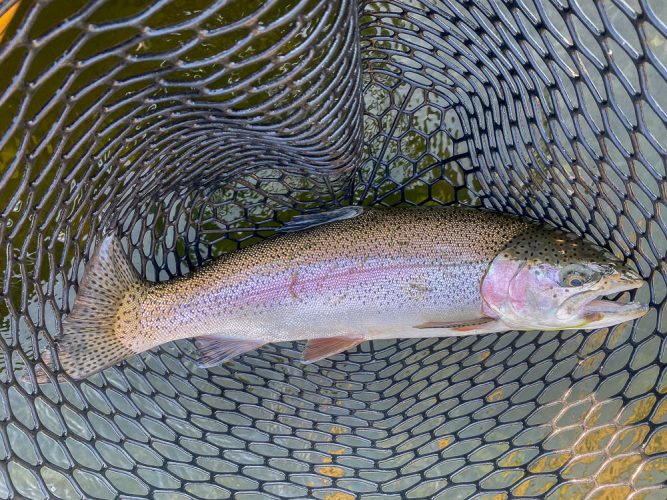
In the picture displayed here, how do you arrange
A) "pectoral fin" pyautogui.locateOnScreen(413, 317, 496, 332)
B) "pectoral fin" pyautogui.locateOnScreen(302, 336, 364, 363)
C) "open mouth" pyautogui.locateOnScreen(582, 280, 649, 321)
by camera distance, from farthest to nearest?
"pectoral fin" pyautogui.locateOnScreen(302, 336, 364, 363), "pectoral fin" pyautogui.locateOnScreen(413, 317, 496, 332), "open mouth" pyautogui.locateOnScreen(582, 280, 649, 321)

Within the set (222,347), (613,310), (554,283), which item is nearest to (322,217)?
(222,347)

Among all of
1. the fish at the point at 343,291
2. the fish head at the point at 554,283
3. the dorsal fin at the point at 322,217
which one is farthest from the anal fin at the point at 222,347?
the fish head at the point at 554,283

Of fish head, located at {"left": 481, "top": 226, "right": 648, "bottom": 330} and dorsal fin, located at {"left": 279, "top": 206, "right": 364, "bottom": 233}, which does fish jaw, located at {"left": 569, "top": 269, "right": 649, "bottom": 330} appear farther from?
dorsal fin, located at {"left": 279, "top": 206, "right": 364, "bottom": 233}

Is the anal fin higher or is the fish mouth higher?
the fish mouth

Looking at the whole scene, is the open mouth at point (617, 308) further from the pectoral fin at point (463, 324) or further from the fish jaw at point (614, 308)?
the pectoral fin at point (463, 324)

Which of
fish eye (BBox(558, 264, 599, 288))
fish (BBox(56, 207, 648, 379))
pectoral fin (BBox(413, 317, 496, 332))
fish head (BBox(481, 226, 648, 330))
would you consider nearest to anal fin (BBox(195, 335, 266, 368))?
fish (BBox(56, 207, 648, 379))

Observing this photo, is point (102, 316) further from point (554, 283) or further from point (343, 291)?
point (554, 283)

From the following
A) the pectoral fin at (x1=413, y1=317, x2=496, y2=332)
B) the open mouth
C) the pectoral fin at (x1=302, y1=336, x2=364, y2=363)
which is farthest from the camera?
the pectoral fin at (x1=302, y1=336, x2=364, y2=363)
